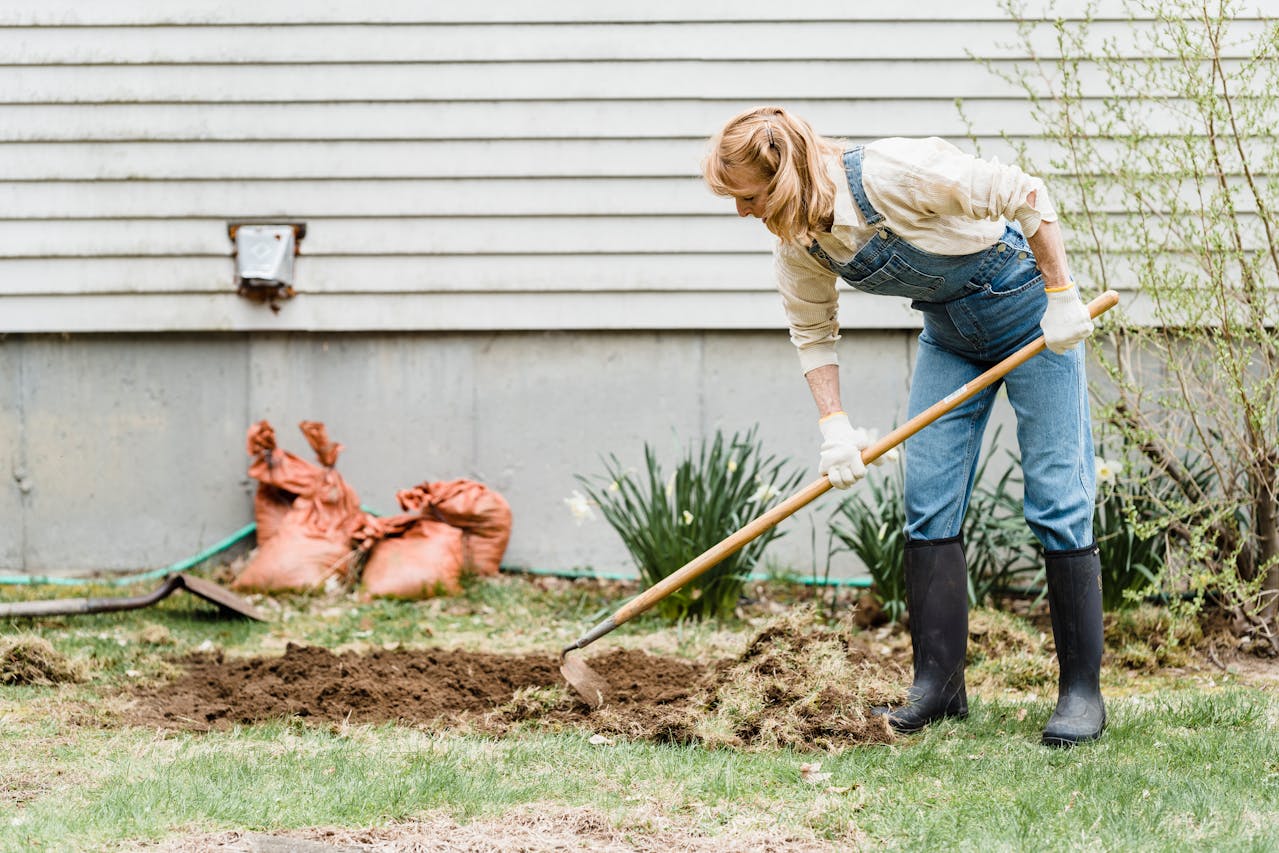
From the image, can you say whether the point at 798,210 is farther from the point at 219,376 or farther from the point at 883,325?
the point at 219,376

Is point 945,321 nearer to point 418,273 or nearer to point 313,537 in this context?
point 418,273

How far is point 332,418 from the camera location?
5.91 metres

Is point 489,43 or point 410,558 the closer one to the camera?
point 410,558

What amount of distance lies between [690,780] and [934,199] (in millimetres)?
1462

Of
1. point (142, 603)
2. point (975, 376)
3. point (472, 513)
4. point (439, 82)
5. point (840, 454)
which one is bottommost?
point (142, 603)

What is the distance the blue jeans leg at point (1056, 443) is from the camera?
3197mm

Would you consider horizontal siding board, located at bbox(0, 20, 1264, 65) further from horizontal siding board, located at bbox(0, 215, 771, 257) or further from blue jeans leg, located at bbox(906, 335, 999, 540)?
blue jeans leg, located at bbox(906, 335, 999, 540)

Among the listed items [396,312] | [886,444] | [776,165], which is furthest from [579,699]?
[396,312]

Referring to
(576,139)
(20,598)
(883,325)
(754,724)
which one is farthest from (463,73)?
(754,724)

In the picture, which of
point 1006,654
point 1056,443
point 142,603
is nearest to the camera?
point 1056,443

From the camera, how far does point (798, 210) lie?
2.86 meters

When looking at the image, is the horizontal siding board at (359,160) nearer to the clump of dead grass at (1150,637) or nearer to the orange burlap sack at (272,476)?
the orange burlap sack at (272,476)

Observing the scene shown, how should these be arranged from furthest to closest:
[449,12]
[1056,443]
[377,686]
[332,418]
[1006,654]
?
1. [332,418]
2. [449,12]
3. [1006,654]
4. [377,686]
5. [1056,443]

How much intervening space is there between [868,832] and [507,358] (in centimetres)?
368
